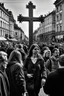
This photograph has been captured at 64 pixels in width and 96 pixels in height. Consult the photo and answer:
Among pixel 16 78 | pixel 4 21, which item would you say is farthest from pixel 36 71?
pixel 4 21

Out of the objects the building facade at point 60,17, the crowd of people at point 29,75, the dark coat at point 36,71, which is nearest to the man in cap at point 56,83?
the crowd of people at point 29,75

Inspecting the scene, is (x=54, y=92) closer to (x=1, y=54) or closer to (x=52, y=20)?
(x=1, y=54)

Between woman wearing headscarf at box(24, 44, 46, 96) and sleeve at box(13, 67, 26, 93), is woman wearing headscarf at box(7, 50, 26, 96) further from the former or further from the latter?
woman wearing headscarf at box(24, 44, 46, 96)

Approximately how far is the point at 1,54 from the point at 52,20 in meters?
69.5

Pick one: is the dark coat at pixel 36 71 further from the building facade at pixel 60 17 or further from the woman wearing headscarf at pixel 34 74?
the building facade at pixel 60 17

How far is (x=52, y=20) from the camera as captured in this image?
238 feet


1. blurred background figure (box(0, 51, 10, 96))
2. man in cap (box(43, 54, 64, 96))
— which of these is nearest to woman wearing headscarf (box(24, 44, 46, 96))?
blurred background figure (box(0, 51, 10, 96))

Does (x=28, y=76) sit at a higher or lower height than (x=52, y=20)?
lower

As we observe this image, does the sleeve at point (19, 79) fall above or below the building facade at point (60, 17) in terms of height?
below

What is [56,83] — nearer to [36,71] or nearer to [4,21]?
[36,71]

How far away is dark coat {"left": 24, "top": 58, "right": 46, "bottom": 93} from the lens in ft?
17.3

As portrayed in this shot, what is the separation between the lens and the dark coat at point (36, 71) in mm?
5270

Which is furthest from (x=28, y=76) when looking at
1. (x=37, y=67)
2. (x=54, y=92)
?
(x=54, y=92)

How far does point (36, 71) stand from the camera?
5.35m
